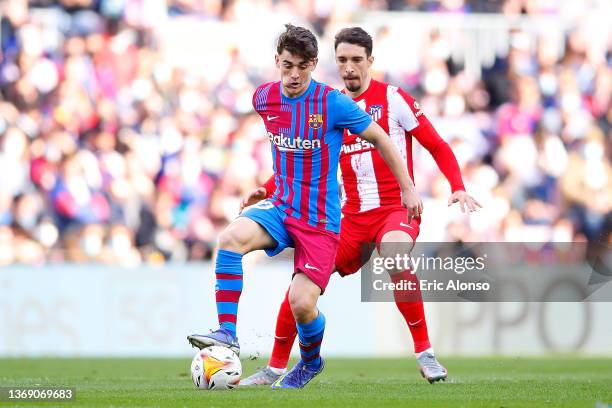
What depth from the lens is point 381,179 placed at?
873 centimetres

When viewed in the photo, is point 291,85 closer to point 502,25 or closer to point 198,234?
point 198,234

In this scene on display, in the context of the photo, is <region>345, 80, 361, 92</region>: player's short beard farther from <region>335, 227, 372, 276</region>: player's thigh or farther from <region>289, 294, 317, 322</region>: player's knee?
<region>289, 294, 317, 322</region>: player's knee

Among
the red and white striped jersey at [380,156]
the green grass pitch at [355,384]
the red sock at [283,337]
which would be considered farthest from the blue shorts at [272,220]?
the red and white striped jersey at [380,156]

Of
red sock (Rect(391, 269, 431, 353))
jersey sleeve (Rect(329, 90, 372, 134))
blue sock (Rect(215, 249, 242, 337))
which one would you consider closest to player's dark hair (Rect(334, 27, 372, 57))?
jersey sleeve (Rect(329, 90, 372, 134))

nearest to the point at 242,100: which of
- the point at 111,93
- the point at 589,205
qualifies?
the point at 111,93

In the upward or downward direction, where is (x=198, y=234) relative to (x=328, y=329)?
upward

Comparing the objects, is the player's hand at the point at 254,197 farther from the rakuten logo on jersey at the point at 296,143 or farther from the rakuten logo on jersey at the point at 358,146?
the rakuten logo on jersey at the point at 358,146

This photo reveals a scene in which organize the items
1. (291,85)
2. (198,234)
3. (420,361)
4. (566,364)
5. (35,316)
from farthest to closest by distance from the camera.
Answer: (198,234) → (35,316) → (566,364) → (420,361) → (291,85)

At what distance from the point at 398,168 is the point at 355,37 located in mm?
1573

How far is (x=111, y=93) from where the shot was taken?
52.4 feet

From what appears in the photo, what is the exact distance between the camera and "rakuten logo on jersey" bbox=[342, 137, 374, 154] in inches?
344

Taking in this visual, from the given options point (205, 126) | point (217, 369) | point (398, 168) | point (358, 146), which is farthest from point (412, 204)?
point (205, 126)

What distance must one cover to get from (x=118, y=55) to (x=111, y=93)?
0.69 meters

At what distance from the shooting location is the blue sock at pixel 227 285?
714cm
